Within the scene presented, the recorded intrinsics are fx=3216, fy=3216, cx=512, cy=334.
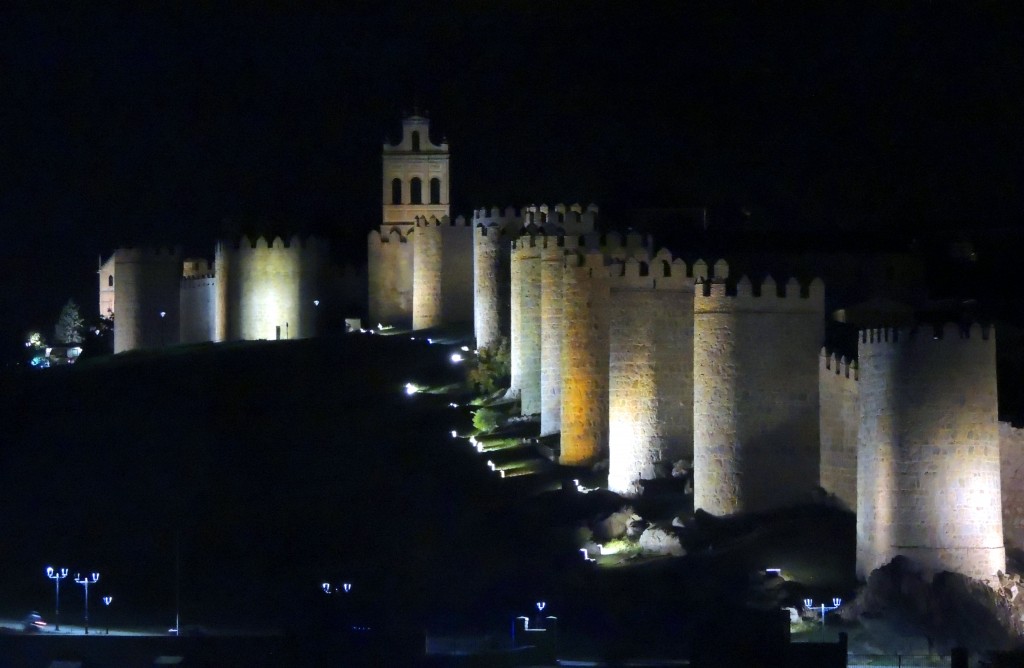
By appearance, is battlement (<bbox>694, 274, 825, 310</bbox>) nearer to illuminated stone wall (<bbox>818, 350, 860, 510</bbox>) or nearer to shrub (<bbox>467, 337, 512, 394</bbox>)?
illuminated stone wall (<bbox>818, 350, 860, 510</bbox>)

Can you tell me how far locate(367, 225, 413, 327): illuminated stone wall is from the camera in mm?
77688

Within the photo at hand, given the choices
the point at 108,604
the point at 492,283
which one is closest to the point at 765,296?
the point at 108,604

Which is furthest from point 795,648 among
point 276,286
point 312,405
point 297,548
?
point 276,286

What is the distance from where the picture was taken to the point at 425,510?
59.5 metres

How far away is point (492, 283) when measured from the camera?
225 feet

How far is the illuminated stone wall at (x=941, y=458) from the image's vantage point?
48.7 m

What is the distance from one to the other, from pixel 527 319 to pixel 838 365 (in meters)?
11.7

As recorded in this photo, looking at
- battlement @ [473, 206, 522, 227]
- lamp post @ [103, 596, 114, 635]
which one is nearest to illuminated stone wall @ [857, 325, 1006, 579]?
lamp post @ [103, 596, 114, 635]

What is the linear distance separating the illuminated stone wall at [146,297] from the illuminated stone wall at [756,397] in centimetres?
2966

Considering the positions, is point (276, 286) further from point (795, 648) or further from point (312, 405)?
point (795, 648)

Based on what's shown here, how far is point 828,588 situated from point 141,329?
35.6 m

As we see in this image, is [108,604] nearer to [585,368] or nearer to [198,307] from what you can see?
[585,368]

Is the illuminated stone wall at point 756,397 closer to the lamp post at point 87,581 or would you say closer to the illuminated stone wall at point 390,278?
the lamp post at point 87,581

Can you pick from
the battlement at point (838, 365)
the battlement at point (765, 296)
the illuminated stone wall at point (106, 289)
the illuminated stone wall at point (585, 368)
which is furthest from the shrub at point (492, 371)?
the illuminated stone wall at point (106, 289)
